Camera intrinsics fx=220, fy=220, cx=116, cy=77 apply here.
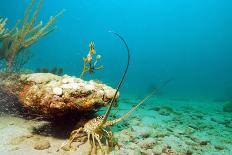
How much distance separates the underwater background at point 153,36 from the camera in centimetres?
12388

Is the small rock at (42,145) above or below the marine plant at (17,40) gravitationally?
below

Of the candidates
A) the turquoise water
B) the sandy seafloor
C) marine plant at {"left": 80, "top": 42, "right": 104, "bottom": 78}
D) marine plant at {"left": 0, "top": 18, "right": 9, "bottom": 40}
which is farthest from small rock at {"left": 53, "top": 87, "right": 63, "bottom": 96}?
the turquoise water

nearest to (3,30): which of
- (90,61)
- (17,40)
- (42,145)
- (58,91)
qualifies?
(17,40)

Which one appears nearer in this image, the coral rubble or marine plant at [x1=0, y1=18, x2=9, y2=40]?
the coral rubble

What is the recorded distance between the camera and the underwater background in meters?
124

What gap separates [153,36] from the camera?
150 metres

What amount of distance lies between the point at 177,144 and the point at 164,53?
147 meters

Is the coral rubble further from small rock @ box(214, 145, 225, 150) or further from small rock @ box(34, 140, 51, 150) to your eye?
small rock @ box(214, 145, 225, 150)

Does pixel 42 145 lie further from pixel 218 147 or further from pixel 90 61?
pixel 218 147

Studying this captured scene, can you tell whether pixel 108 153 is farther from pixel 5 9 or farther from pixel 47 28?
pixel 5 9

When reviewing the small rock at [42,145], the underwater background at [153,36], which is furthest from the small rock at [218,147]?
the underwater background at [153,36]

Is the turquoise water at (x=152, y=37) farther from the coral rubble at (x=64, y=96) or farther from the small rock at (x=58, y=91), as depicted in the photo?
the small rock at (x=58, y=91)

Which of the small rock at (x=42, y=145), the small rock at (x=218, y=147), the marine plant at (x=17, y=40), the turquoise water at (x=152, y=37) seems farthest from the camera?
the turquoise water at (x=152, y=37)

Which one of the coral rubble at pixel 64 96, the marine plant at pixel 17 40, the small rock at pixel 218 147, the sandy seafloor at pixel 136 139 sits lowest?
the small rock at pixel 218 147
